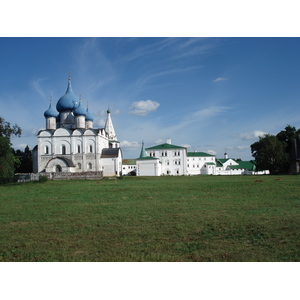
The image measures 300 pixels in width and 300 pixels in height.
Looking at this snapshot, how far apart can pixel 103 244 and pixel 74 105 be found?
48479 millimetres

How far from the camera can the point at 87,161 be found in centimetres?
4878

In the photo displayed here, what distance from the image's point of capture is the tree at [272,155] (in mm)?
45219

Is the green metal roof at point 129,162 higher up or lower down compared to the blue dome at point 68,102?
lower down

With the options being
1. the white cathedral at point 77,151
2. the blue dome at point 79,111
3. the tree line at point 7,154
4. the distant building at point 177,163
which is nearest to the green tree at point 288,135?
the distant building at point 177,163

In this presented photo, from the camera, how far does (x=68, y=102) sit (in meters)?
52.1

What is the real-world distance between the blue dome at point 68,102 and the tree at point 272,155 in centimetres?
3097

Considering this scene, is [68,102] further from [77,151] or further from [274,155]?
[274,155]

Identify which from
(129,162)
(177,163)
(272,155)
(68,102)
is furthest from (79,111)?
(272,155)

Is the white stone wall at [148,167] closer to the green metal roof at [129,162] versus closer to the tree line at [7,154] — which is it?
the green metal roof at [129,162]

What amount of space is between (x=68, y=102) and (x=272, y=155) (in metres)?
33.7

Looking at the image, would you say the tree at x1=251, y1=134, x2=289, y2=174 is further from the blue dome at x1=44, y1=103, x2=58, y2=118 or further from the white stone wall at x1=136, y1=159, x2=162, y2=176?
the blue dome at x1=44, y1=103, x2=58, y2=118

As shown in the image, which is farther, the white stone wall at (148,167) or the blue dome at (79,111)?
the white stone wall at (148,167)

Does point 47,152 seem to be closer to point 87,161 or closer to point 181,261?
point 87,161

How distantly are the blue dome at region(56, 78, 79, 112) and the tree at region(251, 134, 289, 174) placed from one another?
1219 inches
